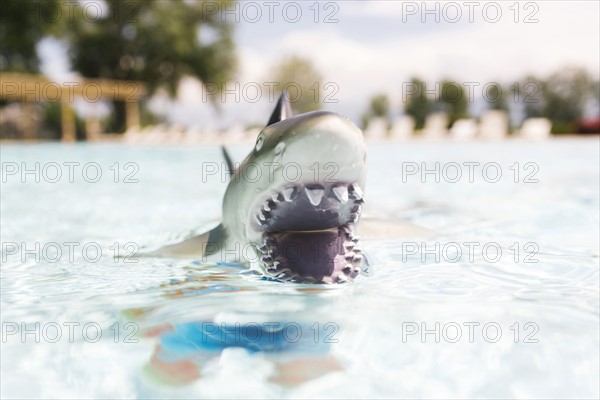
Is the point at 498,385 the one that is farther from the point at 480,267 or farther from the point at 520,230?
the point at 520,230

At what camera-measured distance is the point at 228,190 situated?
2.81m

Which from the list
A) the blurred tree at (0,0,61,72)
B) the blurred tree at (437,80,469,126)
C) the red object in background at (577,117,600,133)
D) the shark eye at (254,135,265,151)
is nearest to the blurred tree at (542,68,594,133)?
the blurred tree at (437,80,469,126)

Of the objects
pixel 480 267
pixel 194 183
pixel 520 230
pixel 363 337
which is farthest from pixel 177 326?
pixel 194 183

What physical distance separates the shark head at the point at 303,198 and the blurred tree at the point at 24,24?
27.0 m

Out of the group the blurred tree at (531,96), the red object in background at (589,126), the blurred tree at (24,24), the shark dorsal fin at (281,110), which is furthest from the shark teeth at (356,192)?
the blurred tree at (531,96)

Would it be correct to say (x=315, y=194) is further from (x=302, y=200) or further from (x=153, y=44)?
(x=153, y=44)

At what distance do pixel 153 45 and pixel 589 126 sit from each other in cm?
2375

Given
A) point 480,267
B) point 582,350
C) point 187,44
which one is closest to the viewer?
point 582,350

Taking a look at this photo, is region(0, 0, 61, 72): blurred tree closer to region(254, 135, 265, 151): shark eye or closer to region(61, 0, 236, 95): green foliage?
region(61, 0, 236, 95): green foliage

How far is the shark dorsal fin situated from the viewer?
289cm

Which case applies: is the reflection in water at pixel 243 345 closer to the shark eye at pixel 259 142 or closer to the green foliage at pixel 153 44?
the shark eye at pixel 259 142

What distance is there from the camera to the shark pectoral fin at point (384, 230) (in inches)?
150

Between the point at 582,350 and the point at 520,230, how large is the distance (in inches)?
108

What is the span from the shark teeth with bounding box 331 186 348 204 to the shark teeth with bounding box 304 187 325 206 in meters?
0.04
